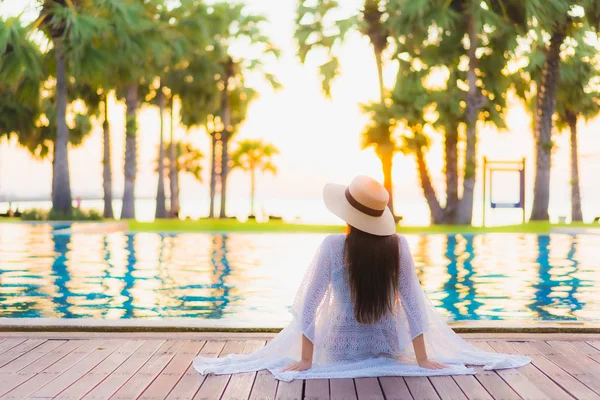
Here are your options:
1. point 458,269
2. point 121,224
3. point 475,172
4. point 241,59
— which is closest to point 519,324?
point 458,269

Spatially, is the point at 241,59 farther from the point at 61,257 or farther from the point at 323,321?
the point at 323,321

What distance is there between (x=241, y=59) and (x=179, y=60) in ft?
24.6

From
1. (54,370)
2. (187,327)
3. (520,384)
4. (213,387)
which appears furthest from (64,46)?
(520,384)

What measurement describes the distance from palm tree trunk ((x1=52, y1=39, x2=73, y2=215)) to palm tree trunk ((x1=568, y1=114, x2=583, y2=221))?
26.6 meters

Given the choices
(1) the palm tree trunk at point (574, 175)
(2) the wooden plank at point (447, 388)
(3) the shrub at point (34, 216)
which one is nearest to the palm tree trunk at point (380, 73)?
(1) the palm tree trunk at point (574, 175)

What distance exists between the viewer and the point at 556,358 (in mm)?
5676

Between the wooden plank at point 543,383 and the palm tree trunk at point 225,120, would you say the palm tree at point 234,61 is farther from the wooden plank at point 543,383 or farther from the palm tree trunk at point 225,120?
the wooden plank at point 543,383

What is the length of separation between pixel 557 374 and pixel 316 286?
1686 millimetres

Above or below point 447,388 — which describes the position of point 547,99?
above

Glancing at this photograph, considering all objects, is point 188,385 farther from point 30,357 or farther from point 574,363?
point 574,363

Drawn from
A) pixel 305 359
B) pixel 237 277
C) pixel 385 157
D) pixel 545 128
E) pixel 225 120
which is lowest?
pixel 237 277

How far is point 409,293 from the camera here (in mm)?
5320

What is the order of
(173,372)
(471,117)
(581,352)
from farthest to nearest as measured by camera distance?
(471,117) → (581,352) → (173,372)

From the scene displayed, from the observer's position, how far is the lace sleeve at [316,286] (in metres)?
5.28
